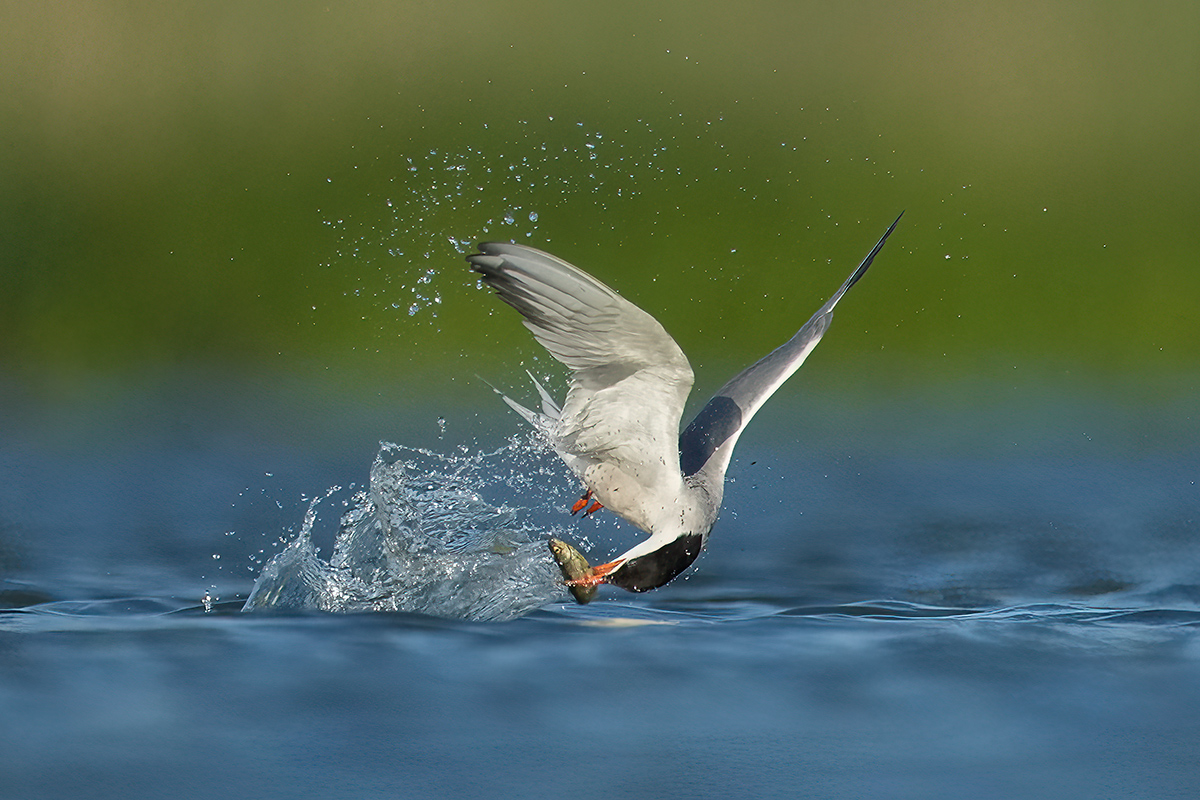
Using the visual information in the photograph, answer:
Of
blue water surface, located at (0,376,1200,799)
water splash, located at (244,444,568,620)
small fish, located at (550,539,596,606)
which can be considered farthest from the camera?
water splash, located at (244,444,568,620)

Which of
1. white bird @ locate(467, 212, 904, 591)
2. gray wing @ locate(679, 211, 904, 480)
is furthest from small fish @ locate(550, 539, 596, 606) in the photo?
gray wing @ locate(679, 211, 904, 480)

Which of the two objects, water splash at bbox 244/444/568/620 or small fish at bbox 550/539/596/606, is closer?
small fish at bbox 550/539/596/606

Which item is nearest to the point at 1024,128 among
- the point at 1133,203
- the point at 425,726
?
the point at 1133,203

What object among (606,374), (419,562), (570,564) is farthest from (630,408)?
(419,562)

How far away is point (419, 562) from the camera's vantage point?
5516 mm

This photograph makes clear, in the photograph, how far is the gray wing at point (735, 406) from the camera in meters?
5.46

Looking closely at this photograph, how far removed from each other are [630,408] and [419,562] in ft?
4.14

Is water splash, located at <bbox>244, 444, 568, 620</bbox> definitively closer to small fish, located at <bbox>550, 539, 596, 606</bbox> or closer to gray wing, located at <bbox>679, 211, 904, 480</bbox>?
small fish, located at <bbox>550, 539, 596, 606</bbox>

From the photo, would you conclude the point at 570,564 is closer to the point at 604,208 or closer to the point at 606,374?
the point at 606,374

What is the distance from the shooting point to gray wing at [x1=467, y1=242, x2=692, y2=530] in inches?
168

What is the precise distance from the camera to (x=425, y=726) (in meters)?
4.31

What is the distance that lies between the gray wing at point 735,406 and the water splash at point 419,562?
686mm

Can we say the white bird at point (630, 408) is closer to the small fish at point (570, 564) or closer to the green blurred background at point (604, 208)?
the small fish at point (570, 564)

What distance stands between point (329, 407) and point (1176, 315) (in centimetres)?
664
